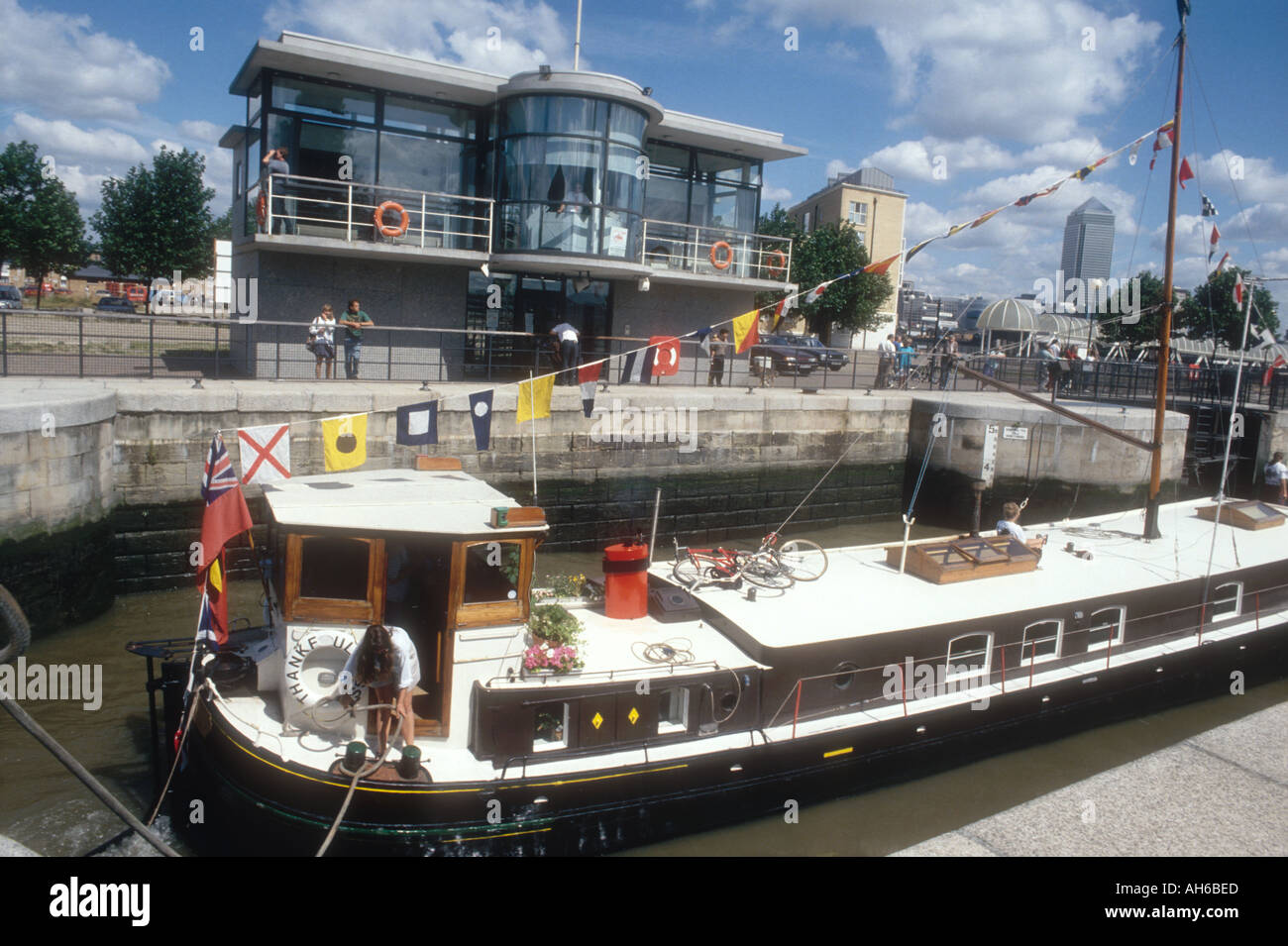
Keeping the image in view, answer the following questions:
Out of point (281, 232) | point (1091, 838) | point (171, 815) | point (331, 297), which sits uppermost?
point (281, 232)

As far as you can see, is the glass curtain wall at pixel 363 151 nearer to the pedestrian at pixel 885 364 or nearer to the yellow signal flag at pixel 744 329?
the yellow signal flag at pixel 744 329

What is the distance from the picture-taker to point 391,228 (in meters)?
18.9

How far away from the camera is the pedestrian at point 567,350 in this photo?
17.3 m

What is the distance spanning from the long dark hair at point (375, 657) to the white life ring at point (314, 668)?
364 mm

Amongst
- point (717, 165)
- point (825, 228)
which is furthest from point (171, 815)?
point (825, 228)

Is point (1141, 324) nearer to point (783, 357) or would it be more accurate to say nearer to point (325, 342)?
point (783, 357)

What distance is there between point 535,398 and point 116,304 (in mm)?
44770

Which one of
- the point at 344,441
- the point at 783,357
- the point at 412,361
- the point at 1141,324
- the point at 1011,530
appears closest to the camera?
the point at 344,441

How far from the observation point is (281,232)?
61.2ft

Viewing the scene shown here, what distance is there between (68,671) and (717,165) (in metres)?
20.2

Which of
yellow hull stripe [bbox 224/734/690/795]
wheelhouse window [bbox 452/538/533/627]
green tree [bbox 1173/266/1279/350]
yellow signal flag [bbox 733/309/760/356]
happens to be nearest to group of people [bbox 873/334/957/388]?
yellow signal flag [bbox 733/309/760/356]

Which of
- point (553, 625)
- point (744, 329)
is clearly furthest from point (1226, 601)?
point (553, 625)

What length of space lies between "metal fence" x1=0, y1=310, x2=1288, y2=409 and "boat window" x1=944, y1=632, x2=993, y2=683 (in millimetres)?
6111

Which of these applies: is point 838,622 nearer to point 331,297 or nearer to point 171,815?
point 171,815
